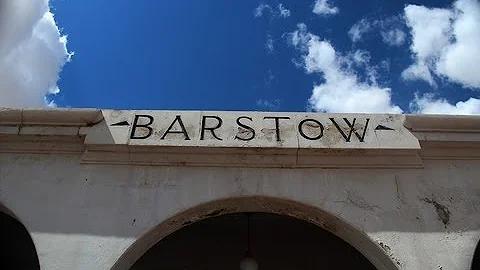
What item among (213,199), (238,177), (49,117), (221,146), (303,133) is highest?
(49,117)

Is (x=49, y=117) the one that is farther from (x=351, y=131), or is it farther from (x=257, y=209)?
(x=351, y=131)

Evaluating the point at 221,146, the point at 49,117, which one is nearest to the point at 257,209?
the point at 221,146

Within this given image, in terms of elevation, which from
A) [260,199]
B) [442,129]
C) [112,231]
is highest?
[442,129]

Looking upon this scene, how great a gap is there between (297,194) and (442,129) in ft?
5.15

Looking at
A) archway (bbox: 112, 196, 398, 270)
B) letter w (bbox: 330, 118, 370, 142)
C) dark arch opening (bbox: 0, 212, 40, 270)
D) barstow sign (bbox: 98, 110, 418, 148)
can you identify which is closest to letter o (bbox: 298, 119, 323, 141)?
barstow sign (bbox: 98, 110, 418, 148)

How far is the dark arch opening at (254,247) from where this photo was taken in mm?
5863

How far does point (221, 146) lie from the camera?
438 cm

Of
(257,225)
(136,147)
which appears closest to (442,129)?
(257,225)

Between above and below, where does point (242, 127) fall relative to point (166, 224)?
above

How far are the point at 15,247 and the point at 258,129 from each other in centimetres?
368

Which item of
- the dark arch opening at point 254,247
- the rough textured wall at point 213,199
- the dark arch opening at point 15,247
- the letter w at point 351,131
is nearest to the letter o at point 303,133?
the letter w at point 351,131

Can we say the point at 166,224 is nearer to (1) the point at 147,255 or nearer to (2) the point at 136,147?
(2) the point at 136,147

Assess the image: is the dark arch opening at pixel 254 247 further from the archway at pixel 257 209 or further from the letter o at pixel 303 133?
the letter o at pixel 303 133

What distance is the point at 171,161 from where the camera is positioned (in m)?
4.46
